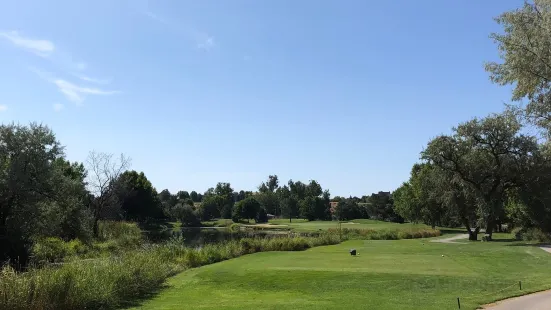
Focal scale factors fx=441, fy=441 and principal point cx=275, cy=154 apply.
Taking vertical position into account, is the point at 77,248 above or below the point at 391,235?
below

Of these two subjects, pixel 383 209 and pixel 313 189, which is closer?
pixel 383 209

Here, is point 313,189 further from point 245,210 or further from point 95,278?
point 95,278

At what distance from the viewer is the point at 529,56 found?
14.2 m

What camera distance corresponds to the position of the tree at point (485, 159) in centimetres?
4403

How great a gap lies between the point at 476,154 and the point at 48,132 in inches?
1621

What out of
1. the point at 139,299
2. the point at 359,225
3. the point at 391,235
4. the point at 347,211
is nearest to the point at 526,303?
the point at 139,299

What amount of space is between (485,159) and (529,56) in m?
34.4

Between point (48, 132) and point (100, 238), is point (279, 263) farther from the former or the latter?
point (100, 238)

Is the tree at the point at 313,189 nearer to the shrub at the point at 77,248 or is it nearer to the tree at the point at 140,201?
the tree at the point at 140,201

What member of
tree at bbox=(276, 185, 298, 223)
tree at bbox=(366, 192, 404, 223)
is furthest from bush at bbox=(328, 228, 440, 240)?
tree at bbox=(276, 185, 298, 223)

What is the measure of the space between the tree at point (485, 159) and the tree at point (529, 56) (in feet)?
96.4

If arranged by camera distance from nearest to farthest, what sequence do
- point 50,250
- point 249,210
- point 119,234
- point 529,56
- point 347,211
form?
point 529,56
point 50,250
point 119,234
point 347,211
point 249,210

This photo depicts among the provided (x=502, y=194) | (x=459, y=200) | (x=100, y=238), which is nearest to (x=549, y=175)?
(x=502, y=194)

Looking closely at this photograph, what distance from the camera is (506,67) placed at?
15945 mm
